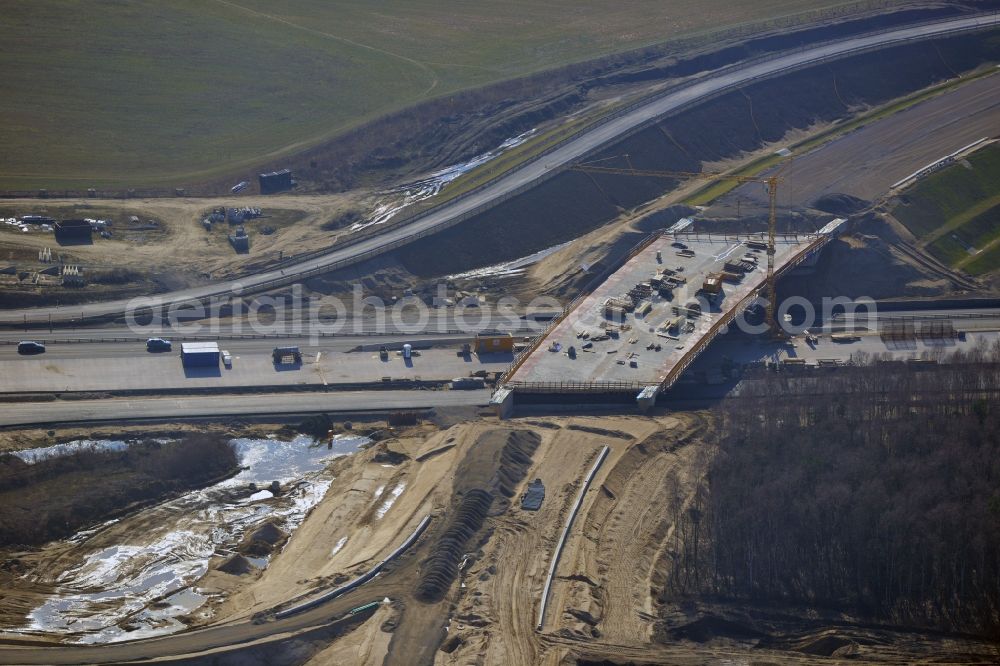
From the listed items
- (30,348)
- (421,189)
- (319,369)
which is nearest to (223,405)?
(319,369)

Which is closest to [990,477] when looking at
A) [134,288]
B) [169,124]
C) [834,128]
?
[134,288]

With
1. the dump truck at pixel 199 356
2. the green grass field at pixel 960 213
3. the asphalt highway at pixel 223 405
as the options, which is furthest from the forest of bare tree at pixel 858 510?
the dump truck at pixel 199 356

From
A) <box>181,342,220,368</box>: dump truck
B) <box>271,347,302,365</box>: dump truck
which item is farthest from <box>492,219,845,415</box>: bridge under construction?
<box>181,342,220,368</box>: dump truck

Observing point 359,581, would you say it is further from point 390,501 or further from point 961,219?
point 961,219

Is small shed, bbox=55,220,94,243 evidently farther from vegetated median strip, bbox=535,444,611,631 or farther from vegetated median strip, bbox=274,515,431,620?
vegetated median strip, bbox=274,515,431,620

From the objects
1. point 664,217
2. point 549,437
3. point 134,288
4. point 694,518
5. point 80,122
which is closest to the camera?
point 694,518

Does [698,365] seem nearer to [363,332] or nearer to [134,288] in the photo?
[363,332]
